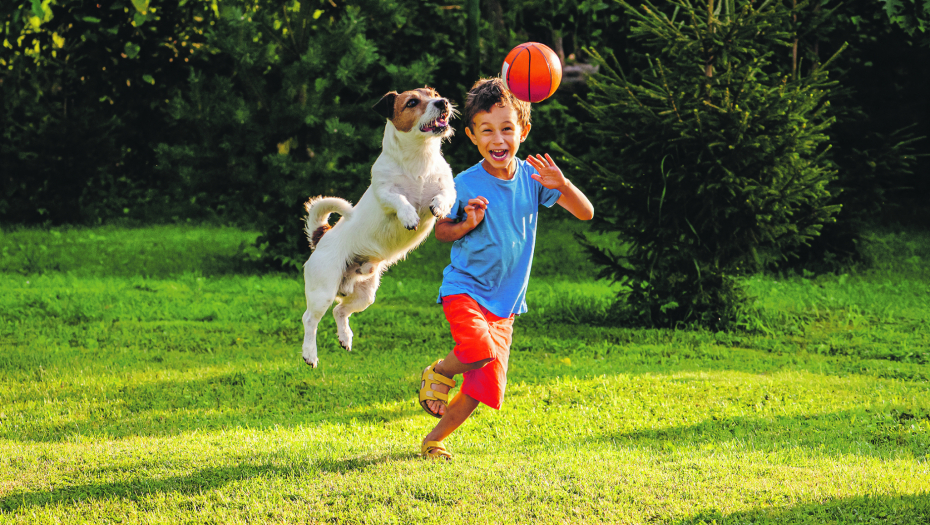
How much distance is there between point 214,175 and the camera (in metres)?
11.6

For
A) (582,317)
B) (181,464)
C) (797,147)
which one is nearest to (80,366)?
(181,464)

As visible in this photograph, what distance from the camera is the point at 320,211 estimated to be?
12.5ft

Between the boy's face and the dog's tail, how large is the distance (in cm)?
74

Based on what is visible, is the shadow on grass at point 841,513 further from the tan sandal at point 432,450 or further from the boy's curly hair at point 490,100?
the boy's curly hair at point 490,100

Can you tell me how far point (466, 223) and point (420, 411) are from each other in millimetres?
3257

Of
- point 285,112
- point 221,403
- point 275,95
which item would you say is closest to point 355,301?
point 221,403

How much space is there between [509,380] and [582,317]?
9.80 ft

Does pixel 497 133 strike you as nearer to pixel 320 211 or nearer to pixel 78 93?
pixel 320 211

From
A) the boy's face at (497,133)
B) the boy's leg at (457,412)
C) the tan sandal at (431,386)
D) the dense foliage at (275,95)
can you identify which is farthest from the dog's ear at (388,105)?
the dense foliage at (275,95)

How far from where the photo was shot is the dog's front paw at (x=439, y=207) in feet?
10.4

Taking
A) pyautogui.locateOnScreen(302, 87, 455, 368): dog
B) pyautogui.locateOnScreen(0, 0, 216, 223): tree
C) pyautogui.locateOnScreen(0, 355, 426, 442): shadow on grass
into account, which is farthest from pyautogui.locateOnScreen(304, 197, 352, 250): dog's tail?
pyautogui.locateOnScreen(0, 0, 216, 223): tree

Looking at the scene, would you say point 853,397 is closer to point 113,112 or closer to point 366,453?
point 366,453

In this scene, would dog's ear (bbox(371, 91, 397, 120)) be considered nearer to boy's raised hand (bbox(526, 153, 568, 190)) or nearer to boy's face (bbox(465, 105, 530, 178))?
boy's face (bbox(465, 105, 530, 178))

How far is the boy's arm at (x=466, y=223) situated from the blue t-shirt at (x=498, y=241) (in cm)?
17
